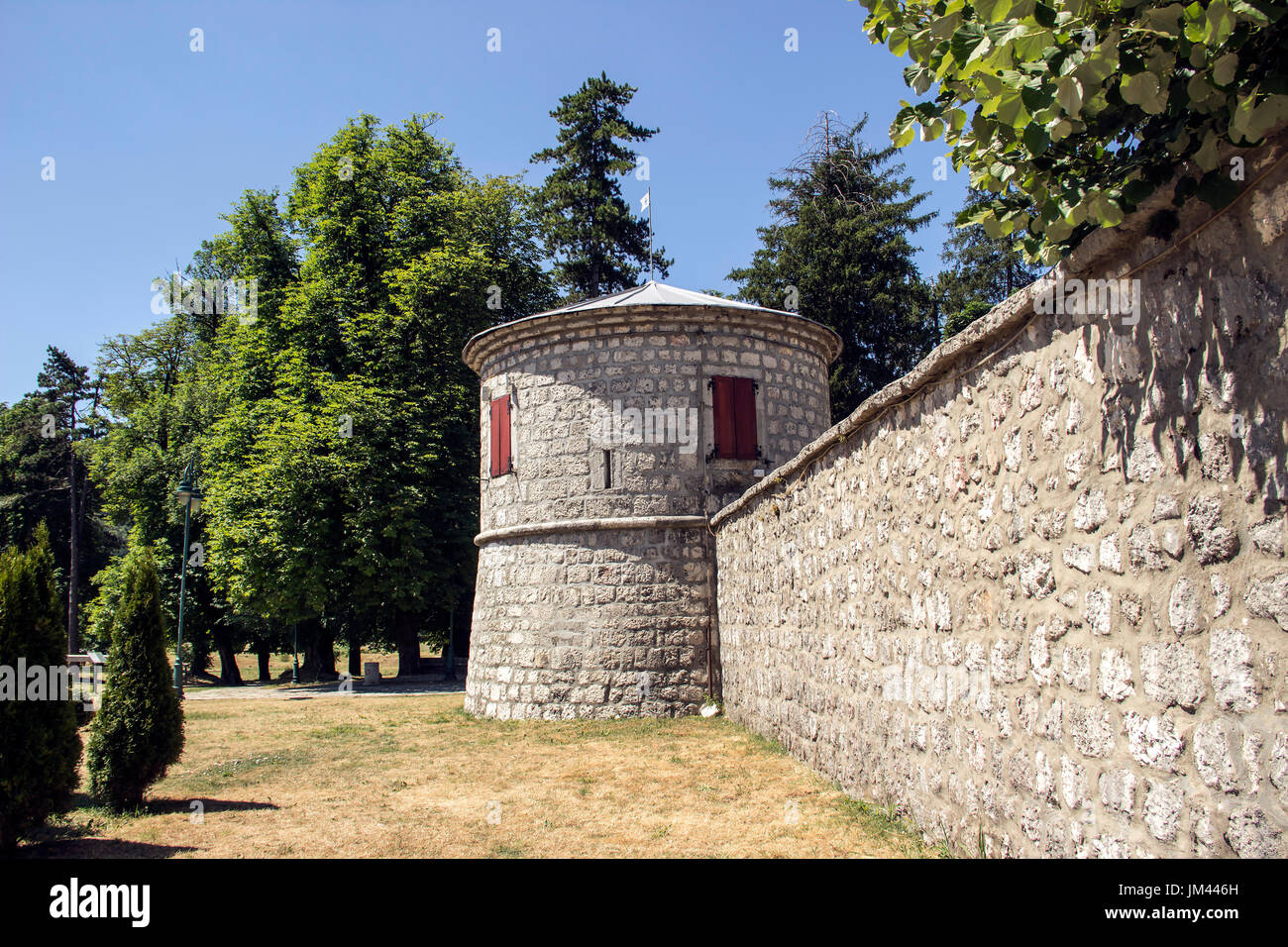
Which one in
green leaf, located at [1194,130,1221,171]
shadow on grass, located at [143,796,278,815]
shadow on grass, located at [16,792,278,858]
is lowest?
shadow on grass, located at [143,796,278,815]

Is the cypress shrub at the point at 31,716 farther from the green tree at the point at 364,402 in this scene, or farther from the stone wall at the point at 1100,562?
the green tree at the point at 364,402

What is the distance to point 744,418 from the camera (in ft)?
41.5

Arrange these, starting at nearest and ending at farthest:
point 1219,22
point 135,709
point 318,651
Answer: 1. point 1219,22
2. point 135,709
3. point 318,651

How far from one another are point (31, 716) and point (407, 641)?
18.2 meters

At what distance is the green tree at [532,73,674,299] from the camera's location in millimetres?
30125

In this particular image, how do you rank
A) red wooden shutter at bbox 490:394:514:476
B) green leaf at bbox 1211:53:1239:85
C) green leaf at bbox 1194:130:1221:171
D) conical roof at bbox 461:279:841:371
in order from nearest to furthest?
green leaf at bbox 1211:53:1239:85
green leaf at bbox 1194:130:1221:171
conical roof at bbox 461:279:841:371
red wooden shutter at bbox 490:394:514:476

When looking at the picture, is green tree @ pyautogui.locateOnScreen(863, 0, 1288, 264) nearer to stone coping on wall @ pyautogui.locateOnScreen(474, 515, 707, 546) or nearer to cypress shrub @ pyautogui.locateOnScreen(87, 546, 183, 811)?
cypress shrub @ pyautogui.locateOnScreen(87, 546, 183, 811)

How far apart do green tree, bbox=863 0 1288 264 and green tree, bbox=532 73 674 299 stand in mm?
27445

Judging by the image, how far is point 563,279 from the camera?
100ft

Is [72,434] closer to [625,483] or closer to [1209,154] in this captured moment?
[625,483]

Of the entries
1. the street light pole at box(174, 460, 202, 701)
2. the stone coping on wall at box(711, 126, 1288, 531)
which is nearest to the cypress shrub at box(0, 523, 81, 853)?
the stone coping on wall at box(711, 126, 1288, 531)

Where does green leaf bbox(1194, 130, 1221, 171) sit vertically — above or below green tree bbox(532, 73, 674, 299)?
below

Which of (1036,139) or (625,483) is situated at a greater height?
(1036,139)

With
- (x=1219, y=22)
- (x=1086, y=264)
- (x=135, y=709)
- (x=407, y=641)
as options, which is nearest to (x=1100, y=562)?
(x=1086, y=264)
